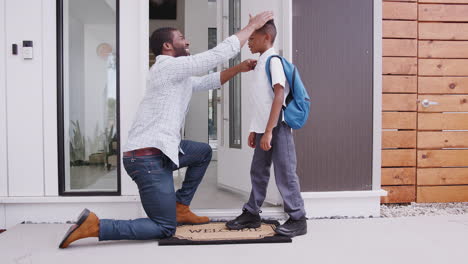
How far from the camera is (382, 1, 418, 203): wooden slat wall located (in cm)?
301

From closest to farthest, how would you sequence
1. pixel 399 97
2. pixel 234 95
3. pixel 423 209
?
pixel 423 209
pixel 399 97
pixel 234 95

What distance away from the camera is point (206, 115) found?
21.1 ft

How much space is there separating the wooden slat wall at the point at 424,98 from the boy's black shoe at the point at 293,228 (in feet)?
3.65

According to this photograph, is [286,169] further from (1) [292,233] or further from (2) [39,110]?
(2) [39,110]

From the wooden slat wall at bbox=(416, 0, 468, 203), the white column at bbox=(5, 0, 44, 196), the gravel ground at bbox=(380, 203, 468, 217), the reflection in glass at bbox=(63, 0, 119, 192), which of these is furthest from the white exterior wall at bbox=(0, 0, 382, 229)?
the wooden slat wall at bbox=(416, 0, 468, 203)

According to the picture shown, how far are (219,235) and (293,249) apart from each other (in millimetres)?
459

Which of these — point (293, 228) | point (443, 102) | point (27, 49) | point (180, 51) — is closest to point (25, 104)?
point (27, 49)

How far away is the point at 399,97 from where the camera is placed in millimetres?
3031

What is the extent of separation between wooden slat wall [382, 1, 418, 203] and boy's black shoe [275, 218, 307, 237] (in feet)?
3.65

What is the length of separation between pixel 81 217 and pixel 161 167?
0.48 metres

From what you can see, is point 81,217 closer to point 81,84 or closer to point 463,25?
point 81,84

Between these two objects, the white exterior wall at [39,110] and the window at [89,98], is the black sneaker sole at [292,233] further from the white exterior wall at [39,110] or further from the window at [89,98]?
the window at [89,98]

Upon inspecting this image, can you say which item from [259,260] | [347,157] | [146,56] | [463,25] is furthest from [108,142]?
[463,25]

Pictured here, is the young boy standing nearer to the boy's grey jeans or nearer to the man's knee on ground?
the boy's grey jeans
